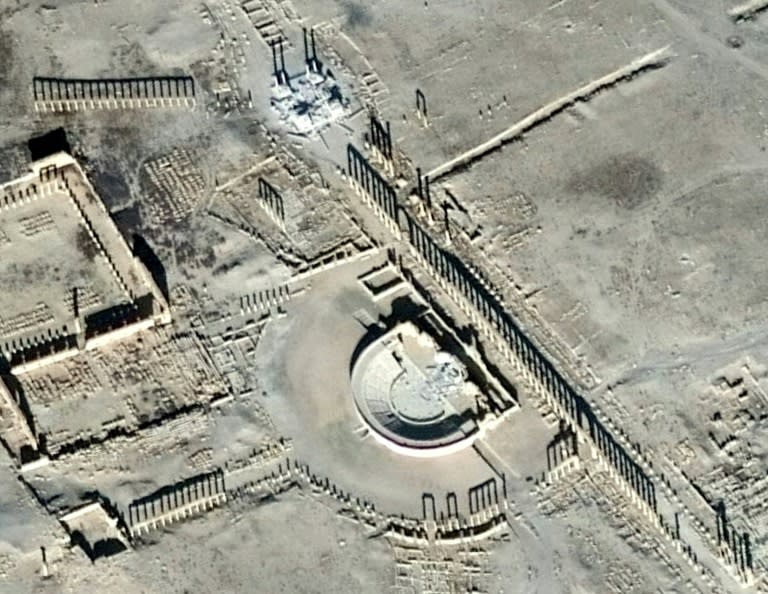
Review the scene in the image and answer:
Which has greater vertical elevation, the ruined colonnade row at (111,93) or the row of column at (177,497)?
the ruined colonnade row at (111,93)

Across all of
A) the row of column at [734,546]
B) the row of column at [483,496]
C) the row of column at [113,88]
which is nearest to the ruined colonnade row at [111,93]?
the row of column at [113,88]

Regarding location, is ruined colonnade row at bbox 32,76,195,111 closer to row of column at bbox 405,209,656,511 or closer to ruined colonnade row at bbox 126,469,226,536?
row of column at bbox 405,209,656,511

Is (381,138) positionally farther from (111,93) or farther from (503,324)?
(111,93)

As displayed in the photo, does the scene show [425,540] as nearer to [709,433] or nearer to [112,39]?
[709,433]

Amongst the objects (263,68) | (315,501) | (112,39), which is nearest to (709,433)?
(315,501)

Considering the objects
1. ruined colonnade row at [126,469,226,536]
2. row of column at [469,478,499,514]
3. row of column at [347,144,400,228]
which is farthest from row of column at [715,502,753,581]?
ruined colonnade row at [126,469,226,536]

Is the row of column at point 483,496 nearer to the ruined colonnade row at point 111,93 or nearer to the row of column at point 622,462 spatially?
the row of column at point 622,462
